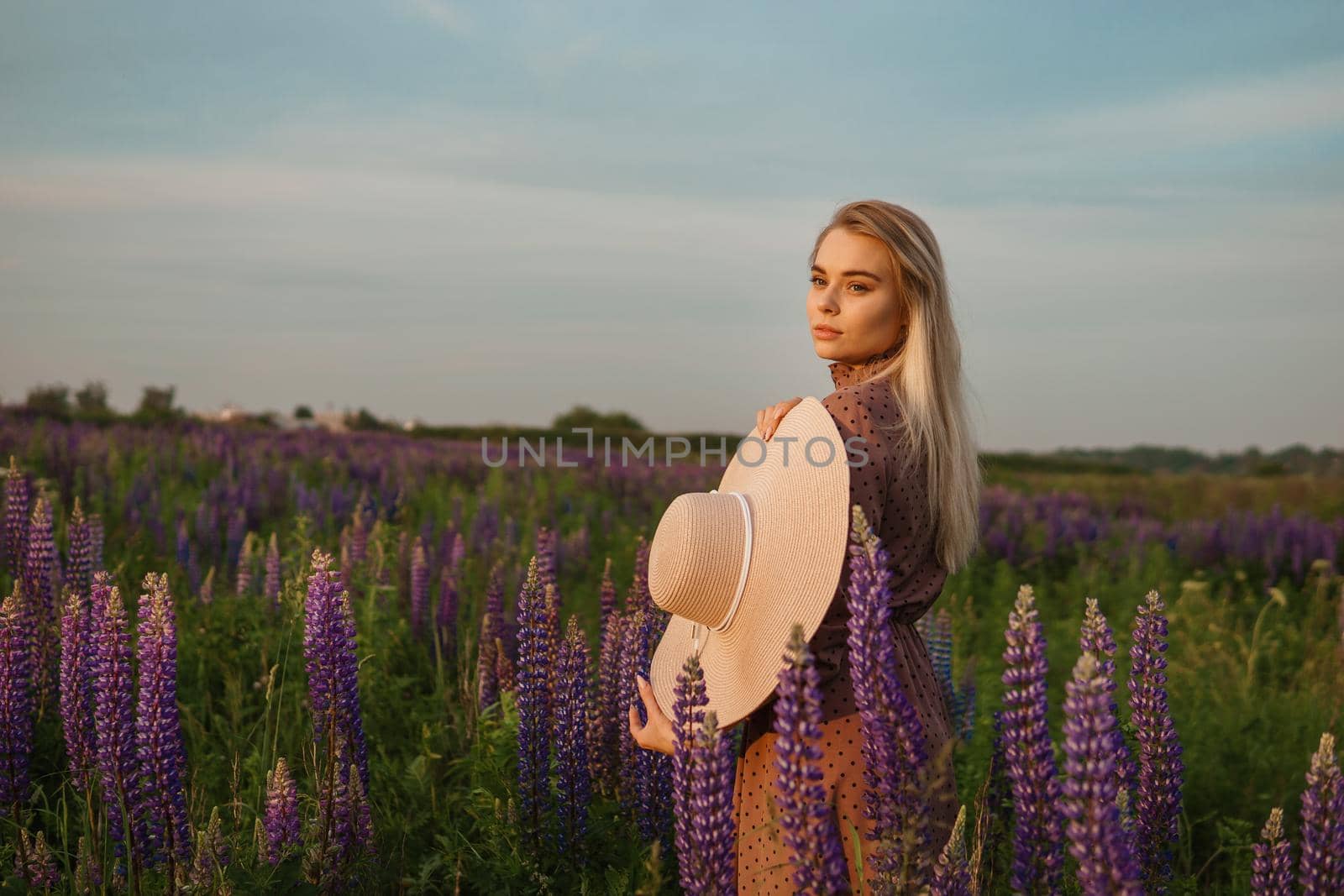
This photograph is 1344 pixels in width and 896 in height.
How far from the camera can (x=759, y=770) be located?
9.84 ft

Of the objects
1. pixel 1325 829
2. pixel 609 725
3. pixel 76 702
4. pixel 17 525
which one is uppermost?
pixel 17 525

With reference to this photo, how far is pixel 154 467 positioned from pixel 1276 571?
12943mm

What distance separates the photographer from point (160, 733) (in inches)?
127

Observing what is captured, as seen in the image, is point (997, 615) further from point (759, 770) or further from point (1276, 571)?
point (759, 770)

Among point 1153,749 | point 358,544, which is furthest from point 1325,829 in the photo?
point 358,544

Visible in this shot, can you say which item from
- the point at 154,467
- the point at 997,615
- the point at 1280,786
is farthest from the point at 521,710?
the point at 154,467

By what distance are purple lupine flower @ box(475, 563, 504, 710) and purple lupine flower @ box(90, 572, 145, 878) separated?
1495mm

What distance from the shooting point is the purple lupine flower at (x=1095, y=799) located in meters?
1.99

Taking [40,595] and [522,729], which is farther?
[40,595]

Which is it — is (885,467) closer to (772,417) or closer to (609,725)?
(772,417)

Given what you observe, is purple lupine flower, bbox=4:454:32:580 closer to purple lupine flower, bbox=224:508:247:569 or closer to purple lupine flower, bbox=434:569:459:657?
purple lupine flower, bbox=434:569:459:657

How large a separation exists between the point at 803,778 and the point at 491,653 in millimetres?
3019

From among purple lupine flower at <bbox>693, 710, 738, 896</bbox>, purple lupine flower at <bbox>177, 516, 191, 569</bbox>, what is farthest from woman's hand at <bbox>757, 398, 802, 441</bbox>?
purple lupine flower at <bbox>177, 516, 191, 569</bbox>

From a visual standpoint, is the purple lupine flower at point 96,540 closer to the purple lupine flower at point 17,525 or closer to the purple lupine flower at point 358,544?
the purple lupine flower at point 17,525
